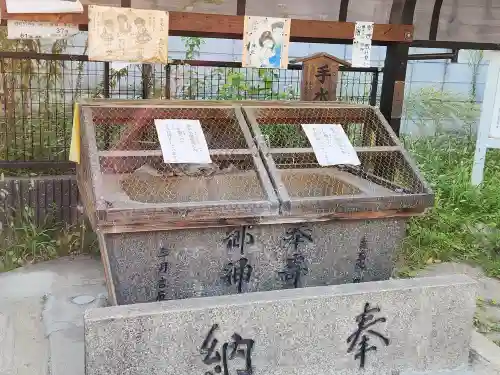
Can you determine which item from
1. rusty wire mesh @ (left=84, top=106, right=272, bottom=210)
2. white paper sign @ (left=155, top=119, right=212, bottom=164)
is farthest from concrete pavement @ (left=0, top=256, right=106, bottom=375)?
white paper sign @ (left=155, top=119, right=212, bottom=164)

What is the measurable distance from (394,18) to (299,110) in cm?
159

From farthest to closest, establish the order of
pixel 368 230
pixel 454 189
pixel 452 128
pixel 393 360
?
pixel 452 128
pixel 454 189
pixel 368 230
pixel 393 360

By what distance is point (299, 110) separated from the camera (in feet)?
15.4

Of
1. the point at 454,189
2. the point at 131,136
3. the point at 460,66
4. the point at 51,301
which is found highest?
the point at 460,66

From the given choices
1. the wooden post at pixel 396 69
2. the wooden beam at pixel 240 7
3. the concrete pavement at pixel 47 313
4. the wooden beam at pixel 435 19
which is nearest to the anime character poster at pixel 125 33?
the wooden beam at pixel 240 7

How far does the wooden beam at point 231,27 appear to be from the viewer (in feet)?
15.0

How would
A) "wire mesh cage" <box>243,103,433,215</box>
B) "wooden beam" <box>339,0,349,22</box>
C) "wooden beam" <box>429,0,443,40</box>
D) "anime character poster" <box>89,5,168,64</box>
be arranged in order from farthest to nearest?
"wooden beam" <box>429,0,443,40</box> < "wooden beam" <box>339,0,349,22</box> < "anime character poster" <box>89,5,168,64</box> < "wire mesh cage" <box>243,103,433,215</box>

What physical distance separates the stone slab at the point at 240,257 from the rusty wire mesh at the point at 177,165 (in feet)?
1.29

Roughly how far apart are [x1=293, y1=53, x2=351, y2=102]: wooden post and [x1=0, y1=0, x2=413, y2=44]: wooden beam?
0.21 meters

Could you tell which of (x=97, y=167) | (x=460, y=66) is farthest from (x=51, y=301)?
(x=460, y=66)

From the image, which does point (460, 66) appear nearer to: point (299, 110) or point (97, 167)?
point (299, 110)

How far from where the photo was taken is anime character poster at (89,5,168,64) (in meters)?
4.61

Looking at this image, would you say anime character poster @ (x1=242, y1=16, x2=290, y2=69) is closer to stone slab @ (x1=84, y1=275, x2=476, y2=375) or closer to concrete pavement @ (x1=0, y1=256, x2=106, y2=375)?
stone slab @ (x1=84, y1=275, x2=476, y2=375)

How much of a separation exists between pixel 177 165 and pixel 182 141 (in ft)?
0.73
